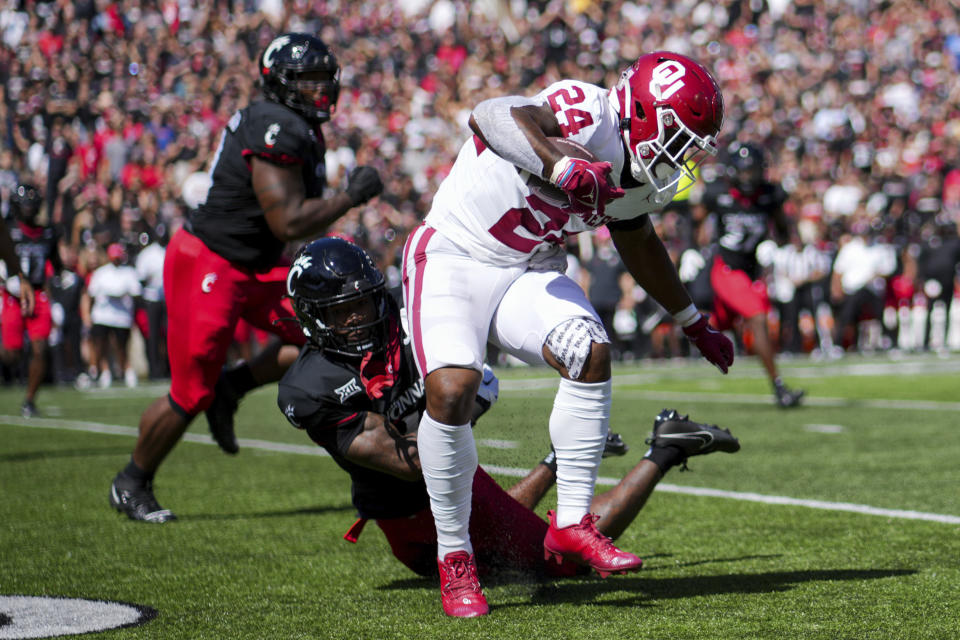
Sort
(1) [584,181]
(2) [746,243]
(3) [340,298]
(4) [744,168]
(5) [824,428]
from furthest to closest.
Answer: (4) [744,168] → (2) [746,243] → (5) [824,428] → (3) [340,298] → (1) [584,181]

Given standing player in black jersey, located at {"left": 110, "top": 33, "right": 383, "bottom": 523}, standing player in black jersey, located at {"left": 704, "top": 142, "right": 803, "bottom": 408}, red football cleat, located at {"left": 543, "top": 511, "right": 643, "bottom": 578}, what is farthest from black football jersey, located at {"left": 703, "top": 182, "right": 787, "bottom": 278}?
red football cleat, located at {"left": 543, "top": 511, "right": 643, "bottom": 578}

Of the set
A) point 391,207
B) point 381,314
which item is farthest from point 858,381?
point 381,314

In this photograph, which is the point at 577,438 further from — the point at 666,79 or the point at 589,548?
the point at 666,79

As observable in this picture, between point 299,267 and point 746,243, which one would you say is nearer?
point 299,267

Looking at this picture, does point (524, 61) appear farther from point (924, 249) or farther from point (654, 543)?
point (654, 543)

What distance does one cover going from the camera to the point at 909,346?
58.1ft

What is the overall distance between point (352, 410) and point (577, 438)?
2.17 ft

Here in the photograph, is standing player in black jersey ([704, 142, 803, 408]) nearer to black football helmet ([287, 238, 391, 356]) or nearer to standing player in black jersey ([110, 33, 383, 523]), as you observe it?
standing player in black jersey ([110, 33, 383, 523])

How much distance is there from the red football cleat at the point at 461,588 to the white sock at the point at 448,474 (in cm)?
3

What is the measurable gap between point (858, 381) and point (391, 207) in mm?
7731

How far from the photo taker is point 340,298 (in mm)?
3633

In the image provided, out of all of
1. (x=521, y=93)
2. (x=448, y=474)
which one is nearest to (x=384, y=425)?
(x=448, y=474)

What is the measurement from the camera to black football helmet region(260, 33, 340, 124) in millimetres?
5215

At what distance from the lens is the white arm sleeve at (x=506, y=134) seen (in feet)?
10.7
